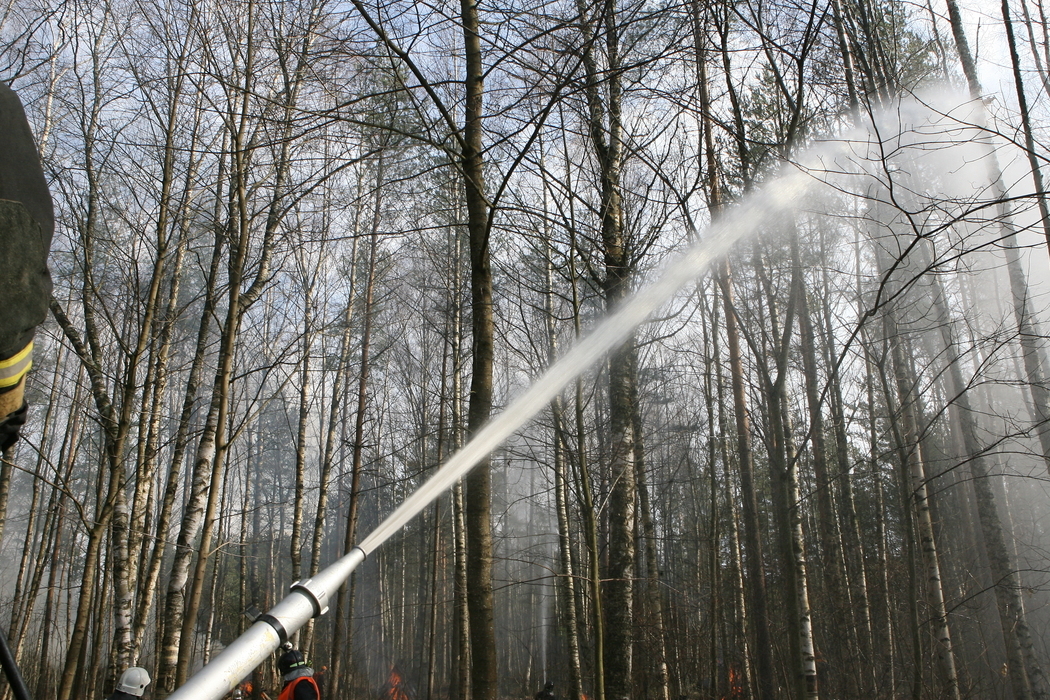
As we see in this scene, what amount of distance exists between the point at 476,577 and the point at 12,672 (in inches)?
128

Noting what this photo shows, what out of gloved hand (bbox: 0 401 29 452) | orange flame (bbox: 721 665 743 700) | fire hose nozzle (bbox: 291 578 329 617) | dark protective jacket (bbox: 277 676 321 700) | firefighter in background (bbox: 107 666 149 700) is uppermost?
gloved hand (bbox: 0 401 29 452)

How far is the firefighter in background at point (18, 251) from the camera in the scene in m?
0.99

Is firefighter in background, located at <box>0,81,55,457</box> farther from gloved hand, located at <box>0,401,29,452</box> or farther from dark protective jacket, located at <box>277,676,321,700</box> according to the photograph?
dark protective jacket, located at <box>277,676,321,700</box>

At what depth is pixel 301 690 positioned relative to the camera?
5.71m

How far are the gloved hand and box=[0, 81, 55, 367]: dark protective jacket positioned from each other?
19 centimetres

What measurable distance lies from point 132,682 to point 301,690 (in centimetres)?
184

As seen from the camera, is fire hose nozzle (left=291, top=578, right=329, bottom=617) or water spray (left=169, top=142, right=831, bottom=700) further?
fire hose nozzle (left=291, top=578, right=329, bottom=617)

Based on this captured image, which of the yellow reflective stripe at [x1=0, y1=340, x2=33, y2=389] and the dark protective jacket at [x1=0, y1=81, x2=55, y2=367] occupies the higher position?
the dark protective jacket at [x1=0, y1=81, x2=55, y2=367]

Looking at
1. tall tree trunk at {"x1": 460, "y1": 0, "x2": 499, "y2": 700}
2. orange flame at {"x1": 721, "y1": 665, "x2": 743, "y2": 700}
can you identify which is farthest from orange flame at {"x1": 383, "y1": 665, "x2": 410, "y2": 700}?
tall tree trunk at {"x1": 460, "y1": 0, "x2": 499, "y2": 700}

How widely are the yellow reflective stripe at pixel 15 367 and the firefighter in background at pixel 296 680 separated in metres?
5.47

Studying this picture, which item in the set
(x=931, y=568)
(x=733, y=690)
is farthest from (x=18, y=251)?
(x=733, y=690)

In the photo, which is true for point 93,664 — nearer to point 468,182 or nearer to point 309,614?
point 468,182

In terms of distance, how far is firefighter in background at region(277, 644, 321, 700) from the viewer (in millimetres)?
5707

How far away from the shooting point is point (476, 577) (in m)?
4.29
